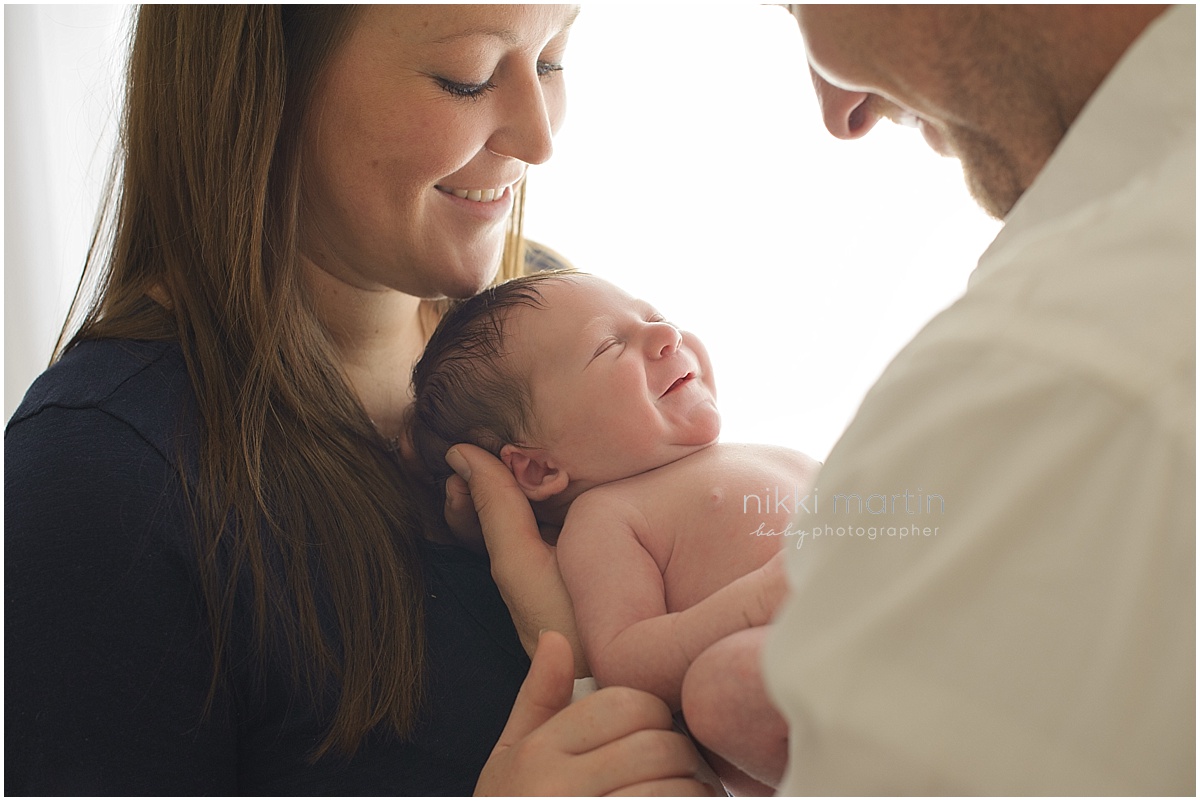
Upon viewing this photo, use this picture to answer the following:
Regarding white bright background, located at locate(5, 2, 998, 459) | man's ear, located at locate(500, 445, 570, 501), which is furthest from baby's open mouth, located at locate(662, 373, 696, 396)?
white bright background, located at locate(5, 2, 998, 459)

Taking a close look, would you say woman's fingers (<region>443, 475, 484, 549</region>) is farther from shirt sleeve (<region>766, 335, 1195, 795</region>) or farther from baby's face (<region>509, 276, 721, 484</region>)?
shirt sleeve (<region>766, 335, 1195, 795</region>)

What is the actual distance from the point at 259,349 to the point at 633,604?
0.53 m

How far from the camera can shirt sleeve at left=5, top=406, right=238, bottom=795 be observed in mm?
923

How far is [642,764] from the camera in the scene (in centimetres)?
86

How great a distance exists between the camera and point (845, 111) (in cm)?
101

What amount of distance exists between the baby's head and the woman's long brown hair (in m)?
0.13

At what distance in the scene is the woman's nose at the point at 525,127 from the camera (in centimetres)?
124

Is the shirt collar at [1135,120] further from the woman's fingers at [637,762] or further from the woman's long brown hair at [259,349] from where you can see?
the woman's long brown hair at [259,349]

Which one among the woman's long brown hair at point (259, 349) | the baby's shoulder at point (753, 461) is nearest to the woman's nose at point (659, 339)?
the baby's shoulder at point (753, 461)

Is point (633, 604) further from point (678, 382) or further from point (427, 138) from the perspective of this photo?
point (427, 138)

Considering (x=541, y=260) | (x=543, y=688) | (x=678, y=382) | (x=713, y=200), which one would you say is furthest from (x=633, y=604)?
(x=713, y=200)

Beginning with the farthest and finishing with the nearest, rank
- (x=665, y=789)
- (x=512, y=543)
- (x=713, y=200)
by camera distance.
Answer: (x=713, y=200) → (x=512, y=543) → (x=665, y=789)

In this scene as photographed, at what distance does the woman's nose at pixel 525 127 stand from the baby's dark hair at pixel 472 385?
0.16m

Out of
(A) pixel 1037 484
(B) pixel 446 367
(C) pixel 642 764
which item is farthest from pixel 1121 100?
(B) pixel 446 367
